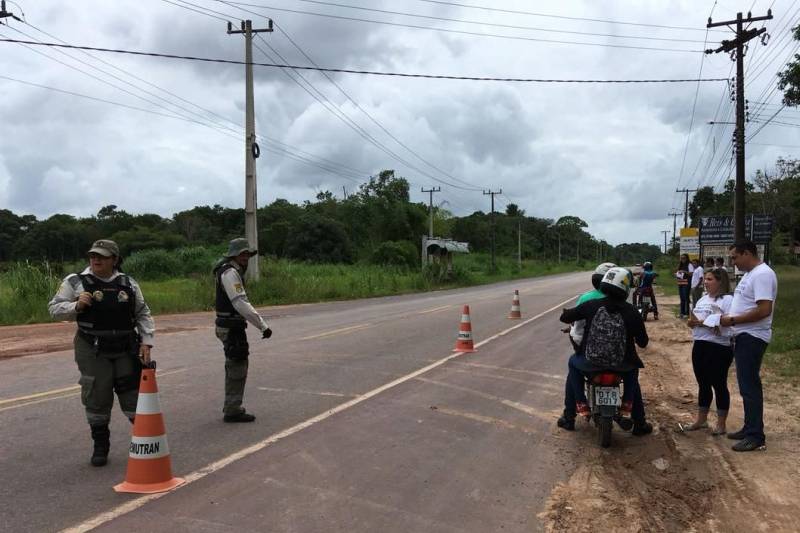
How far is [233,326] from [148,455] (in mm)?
2061

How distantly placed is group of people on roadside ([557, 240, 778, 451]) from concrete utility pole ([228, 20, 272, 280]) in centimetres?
2107

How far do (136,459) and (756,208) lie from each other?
76953mm

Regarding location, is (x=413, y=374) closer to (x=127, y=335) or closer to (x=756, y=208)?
(x=127, y=335)

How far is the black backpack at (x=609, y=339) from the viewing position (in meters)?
5.91

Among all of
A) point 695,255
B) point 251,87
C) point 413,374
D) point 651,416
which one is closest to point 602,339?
point 651,416

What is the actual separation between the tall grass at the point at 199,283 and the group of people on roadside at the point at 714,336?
1708 centimetres

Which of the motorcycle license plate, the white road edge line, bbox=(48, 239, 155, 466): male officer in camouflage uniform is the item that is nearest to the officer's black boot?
bbox=(48, 239, 155, 466): male officer in camouflage uniform

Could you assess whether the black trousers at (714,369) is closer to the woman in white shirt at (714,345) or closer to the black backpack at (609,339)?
the woman in white shirt at (714,345)

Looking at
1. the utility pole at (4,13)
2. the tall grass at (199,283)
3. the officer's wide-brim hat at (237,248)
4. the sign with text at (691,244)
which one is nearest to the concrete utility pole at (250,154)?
the tall grass at (199,283)

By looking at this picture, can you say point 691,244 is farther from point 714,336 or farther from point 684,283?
point 714,336

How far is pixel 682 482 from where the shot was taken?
16.7 feet

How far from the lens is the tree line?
72.9m

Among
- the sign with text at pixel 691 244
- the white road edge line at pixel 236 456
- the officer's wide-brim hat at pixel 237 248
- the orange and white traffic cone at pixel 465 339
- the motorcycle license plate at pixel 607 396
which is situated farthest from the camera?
the sign with text at pixel 691 244

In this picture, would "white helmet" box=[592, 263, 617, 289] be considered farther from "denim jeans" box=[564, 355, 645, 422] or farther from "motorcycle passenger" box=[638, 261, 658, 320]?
"motorcycle passenger" box=[638, 261, 658, 320]
